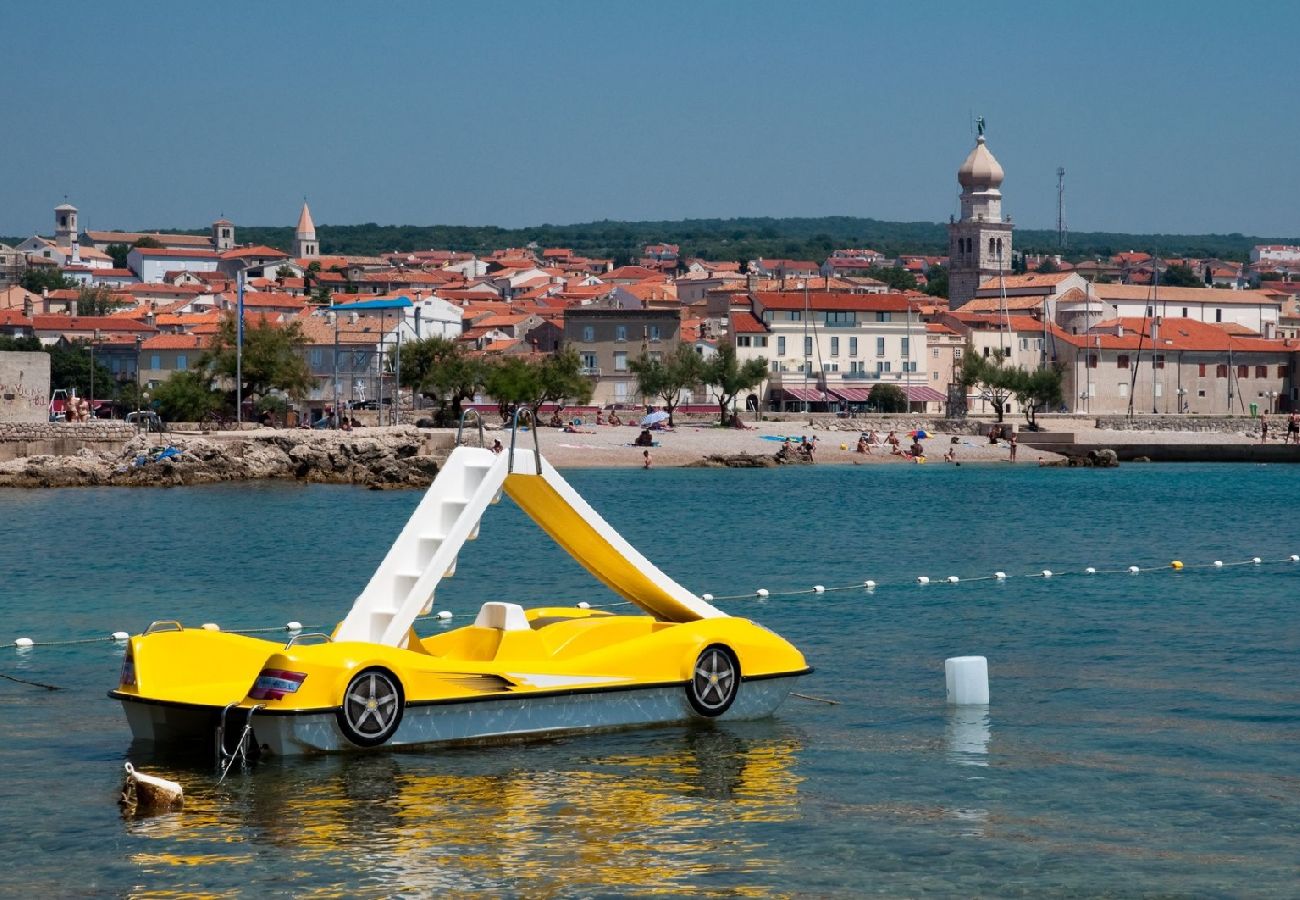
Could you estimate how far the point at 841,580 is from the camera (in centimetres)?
3225

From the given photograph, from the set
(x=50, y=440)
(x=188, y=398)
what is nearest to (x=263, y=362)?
(x=188, y=398)

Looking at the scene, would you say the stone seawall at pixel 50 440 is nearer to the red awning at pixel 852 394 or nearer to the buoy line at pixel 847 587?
the buoy line at pixel 847 587

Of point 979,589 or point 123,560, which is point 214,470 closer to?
point 123,560

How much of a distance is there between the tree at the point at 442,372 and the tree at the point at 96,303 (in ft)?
277

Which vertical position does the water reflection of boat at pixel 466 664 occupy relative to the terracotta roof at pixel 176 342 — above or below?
above

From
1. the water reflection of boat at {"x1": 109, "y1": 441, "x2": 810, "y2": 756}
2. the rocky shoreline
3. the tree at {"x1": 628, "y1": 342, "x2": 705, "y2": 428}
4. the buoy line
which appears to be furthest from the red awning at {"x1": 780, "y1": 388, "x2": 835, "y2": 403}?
the water reflection of boat at {"x1": 109, "y1": 441, "x2": 810, "y2": 756}

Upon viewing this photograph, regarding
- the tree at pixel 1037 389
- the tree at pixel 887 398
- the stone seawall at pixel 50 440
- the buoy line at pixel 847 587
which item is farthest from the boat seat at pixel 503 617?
the tree at pixel 887 398

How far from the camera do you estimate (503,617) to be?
631 inches

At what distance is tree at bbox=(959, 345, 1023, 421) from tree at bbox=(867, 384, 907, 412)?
3943 mm

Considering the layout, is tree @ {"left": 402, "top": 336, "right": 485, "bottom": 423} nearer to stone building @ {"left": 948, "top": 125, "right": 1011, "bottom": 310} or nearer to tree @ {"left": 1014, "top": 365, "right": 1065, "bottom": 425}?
tree @ {"left": 1014, "top": 365, "right": 1065, "bottom": 425}

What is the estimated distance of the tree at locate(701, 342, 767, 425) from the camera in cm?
10425

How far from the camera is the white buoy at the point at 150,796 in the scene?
13.5 meters

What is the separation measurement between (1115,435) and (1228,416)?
63.8ft

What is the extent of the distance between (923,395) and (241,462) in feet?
205
